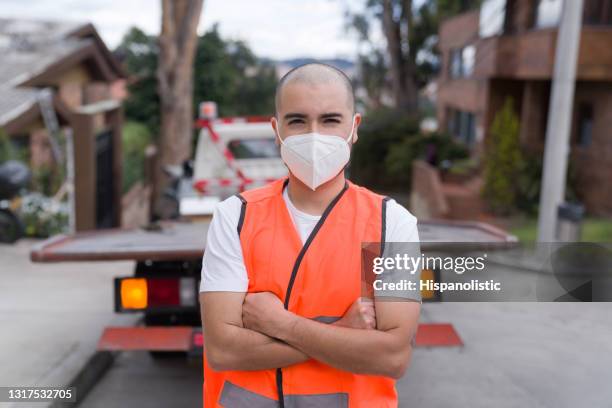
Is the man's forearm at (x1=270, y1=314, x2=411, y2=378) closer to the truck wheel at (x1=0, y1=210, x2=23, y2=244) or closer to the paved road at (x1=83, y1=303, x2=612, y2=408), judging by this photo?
the paved road at (x1=83, y1=303, x2=612, y2=408)

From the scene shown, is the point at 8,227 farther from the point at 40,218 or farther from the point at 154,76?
the point at 154,76

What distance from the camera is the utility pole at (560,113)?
9602mm

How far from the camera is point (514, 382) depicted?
4773 millimetres

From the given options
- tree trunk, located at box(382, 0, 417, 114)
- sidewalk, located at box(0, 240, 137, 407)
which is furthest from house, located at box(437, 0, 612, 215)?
sidewalk, located at box(0, 240, 137, 407)

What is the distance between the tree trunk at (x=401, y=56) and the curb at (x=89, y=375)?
28152mm

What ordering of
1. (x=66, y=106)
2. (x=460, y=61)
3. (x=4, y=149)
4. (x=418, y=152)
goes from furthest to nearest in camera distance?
1. (x=460, y=61)
2. (x=418, y=152)
3. (x=66, y=106)
4. (x=4, y=149)

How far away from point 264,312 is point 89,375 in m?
3.04

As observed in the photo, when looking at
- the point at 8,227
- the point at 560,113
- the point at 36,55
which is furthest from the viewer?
the point at 36,55

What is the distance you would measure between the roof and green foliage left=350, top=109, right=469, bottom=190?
1102 centimetres

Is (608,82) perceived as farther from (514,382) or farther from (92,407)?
(92,407)

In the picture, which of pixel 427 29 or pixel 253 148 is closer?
pixel 253 148

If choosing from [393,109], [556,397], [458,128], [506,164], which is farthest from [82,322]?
[393,109]

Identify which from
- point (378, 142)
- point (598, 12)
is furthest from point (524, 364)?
point (378, 142)

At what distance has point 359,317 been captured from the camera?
6.98 feet
